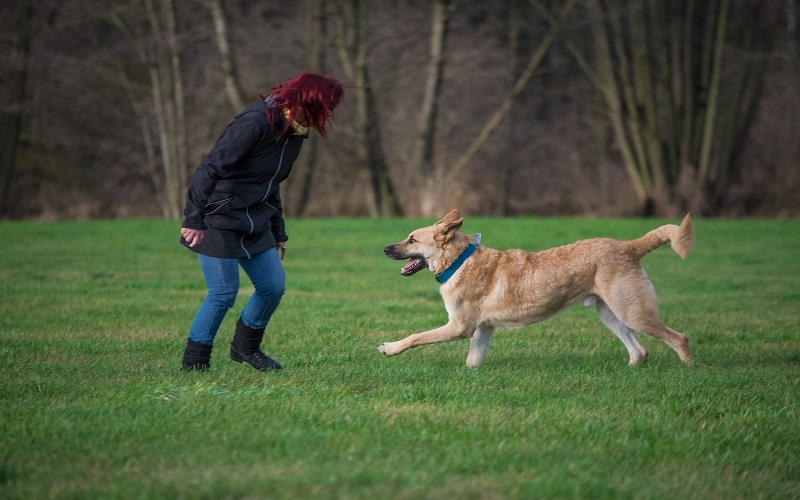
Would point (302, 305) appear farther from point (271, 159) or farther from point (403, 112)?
point (403, 112)

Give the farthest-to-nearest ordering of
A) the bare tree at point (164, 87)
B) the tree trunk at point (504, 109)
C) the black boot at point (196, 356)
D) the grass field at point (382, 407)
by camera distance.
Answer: the tree trunk at point (504, 109), the bare tree at point (164, 87), the black boot at point (196, 356), the grass field at point (382, 407)

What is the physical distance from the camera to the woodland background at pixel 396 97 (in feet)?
94.7

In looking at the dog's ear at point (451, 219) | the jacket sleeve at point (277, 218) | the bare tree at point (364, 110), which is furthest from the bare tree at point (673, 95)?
the jacket sleeve at point (277, 218)

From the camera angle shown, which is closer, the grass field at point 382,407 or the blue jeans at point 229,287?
the grass field at point 382,407

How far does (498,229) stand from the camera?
71.9ft

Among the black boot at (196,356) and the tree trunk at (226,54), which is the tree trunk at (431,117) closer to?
the tree trunk at (226,54)

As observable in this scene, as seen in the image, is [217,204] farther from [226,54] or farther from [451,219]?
[226,54]

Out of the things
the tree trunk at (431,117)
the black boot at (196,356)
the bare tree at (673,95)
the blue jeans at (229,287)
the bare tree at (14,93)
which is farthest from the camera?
the bare tree at (673,95)

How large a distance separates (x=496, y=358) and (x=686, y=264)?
9.31 metres

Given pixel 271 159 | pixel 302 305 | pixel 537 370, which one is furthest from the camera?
pixel 302 305

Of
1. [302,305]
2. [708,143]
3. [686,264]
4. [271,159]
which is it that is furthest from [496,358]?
[708,143]

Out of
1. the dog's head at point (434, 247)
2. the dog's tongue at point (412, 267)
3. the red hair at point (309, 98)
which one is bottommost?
the dog's tongue at point (412, 267)

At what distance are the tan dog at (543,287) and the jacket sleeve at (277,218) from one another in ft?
3.75

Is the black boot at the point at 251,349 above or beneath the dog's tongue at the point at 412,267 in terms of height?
beneath
